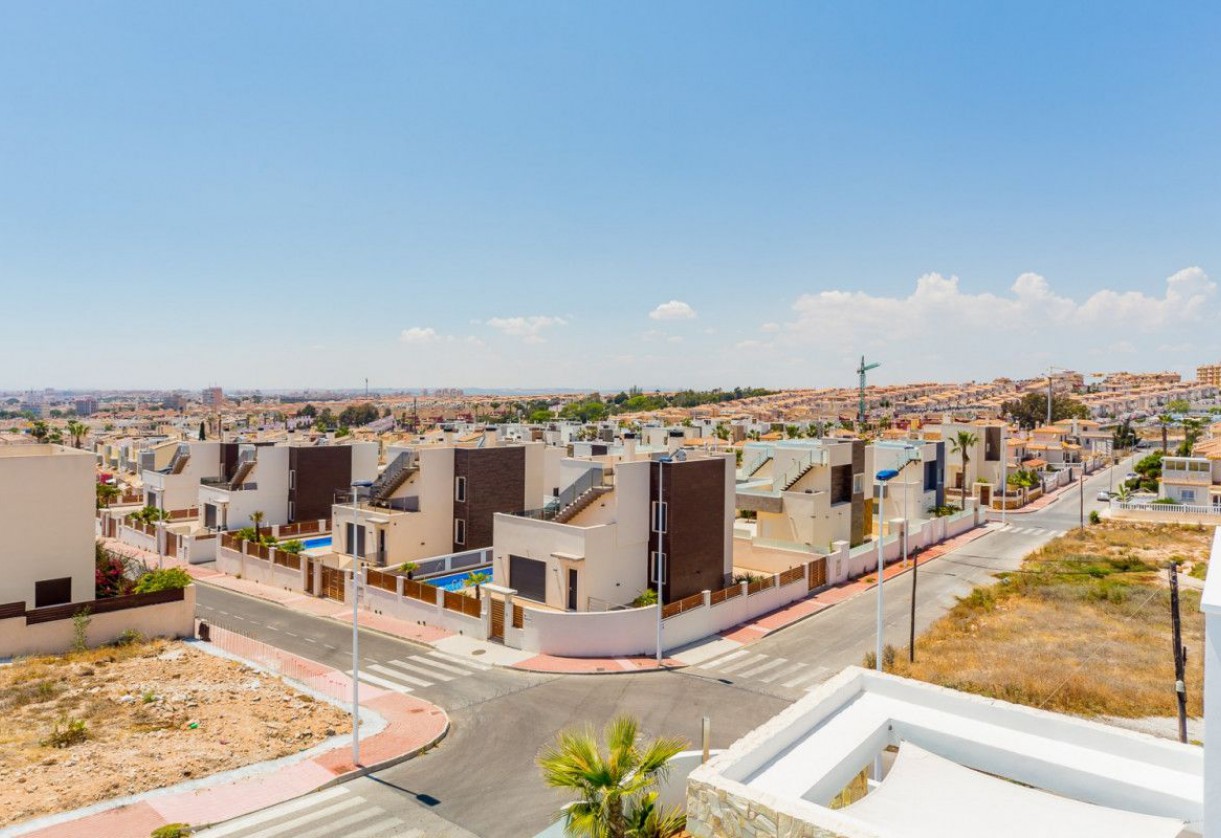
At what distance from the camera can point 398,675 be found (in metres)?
25.5

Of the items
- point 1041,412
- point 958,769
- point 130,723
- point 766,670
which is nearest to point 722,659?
point 766,670

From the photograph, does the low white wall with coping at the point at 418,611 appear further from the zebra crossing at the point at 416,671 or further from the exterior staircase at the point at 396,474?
the exterior staircase at the point at 396,474

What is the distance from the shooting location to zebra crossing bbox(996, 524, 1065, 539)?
54.2 m

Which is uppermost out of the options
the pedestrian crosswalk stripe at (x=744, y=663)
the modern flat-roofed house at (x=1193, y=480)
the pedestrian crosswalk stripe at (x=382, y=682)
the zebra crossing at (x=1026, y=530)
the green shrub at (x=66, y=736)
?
the modern flat-roofed house at (x=1193, y=480)

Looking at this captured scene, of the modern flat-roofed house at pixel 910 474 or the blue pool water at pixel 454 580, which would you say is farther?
the modern flat-roofed house at pixel 910 474

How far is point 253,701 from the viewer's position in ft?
72.1

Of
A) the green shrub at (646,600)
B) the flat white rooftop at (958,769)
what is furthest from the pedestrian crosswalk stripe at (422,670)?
the flat white rooftop at (958,769)

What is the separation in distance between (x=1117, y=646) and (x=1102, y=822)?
2223 cm

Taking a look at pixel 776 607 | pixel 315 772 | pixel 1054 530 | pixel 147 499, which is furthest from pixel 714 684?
pixel 147 499

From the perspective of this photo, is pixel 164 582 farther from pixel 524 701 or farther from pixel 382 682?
pixel 524 701

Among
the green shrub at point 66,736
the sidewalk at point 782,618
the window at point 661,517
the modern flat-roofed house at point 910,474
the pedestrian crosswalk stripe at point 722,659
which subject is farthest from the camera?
the modern flat-roofed house at point 910,474

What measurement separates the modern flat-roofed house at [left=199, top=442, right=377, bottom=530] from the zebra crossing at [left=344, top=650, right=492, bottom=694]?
25.5 meters

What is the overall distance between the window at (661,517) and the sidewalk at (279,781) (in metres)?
13.6

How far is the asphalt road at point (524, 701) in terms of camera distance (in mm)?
16172
